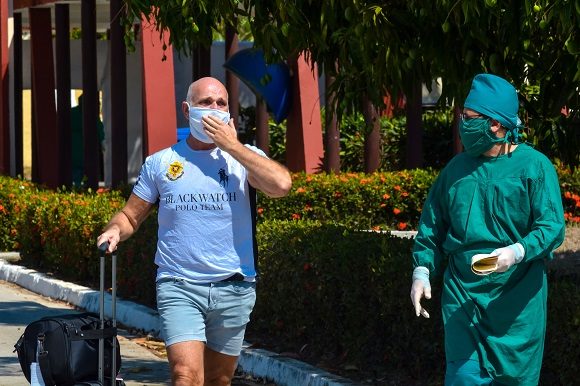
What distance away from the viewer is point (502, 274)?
16.8ft

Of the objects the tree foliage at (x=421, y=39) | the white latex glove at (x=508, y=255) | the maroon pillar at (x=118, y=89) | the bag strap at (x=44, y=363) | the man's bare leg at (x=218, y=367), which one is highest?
the maroon pillar at (x=118, y=89)

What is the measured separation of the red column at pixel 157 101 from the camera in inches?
660

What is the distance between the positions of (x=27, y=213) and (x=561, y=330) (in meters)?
A: 9.90

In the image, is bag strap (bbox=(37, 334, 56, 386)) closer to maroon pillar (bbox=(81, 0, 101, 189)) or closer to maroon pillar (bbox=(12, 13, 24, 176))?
maroon pillar (bbox=(81, 0, 101, 189))

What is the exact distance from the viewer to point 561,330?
21.9 ft

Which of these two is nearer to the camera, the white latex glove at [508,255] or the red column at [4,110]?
the white latex glove at [508,255]

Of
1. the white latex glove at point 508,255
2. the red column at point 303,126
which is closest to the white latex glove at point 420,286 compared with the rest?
the white latex glove at point 508,255

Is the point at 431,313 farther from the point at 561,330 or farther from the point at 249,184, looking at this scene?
the point at 249,184

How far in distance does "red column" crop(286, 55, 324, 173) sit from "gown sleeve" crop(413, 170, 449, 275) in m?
12.9

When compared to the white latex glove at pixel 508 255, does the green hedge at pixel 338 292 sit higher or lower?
lower

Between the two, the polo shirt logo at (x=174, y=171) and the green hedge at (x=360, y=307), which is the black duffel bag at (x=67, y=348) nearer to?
the polo shirt logo at (x=174, y=171)

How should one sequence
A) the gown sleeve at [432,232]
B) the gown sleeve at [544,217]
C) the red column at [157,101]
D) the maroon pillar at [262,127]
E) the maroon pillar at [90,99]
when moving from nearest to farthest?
the gown sleeve at [544,217] → the gown sleeve at [432,232] → the red column at [157,101] → the maroon pillar at [90,99] → the maroon pillar at [262,127]

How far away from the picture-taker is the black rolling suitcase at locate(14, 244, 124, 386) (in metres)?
5.33

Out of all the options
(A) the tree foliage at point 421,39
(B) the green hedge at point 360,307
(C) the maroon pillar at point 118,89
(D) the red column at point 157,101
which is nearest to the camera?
(A) the tree foliage at point 421,39
